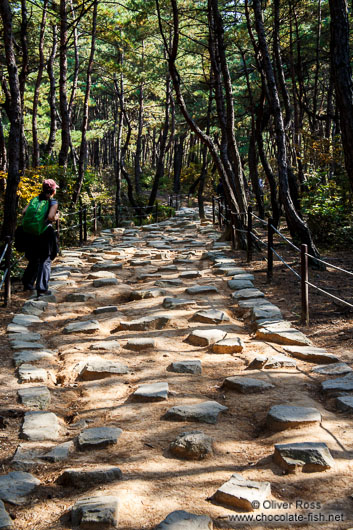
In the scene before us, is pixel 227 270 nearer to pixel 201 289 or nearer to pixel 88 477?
pixel 201 289

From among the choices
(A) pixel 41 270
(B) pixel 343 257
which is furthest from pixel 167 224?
Answer: (A) pixel 41 270

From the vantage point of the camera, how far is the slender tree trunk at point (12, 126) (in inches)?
317

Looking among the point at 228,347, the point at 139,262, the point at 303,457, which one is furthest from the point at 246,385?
the point at 139,262

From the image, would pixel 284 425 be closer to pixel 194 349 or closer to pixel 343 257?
pixel 194 349

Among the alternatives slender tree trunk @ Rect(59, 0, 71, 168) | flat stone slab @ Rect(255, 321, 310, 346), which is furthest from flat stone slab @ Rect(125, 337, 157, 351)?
slender tree trunk @ Rect(59, 0, 71, 168)

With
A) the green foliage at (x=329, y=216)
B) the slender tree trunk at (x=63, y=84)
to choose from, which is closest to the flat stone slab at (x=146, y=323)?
the green foliage at (x=329, y=216)

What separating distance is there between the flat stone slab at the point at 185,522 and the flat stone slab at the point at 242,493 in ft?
0.76

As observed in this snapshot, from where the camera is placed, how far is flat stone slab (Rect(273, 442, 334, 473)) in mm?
3266

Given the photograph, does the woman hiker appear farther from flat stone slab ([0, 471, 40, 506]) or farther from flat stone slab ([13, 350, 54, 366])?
flat stone slab ([0, 471, 40, 506])

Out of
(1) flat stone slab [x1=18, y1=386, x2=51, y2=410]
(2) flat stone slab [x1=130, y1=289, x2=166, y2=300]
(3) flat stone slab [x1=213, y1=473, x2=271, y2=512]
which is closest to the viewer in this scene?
(3) flat stone slab [x1=213, y1=473, x2=271, y2=512]

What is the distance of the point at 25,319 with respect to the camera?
7055mm

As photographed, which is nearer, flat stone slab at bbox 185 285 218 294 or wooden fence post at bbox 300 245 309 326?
wooden fence post at bbox 300 245 309 326

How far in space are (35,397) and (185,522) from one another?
7.34 feet

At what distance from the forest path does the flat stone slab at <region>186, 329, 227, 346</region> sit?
2 cm
